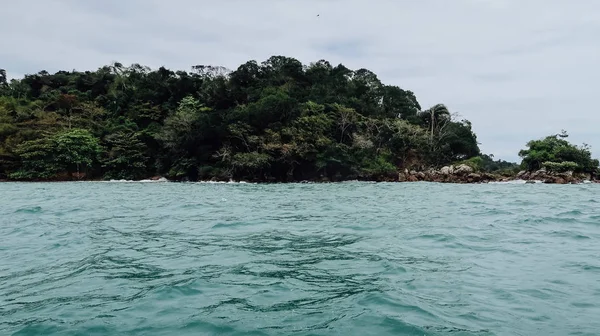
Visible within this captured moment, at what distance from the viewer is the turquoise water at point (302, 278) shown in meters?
4.10

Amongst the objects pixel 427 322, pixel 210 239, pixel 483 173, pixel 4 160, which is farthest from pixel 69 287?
pixel 4 160

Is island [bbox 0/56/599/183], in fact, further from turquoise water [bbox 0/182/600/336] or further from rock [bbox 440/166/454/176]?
turquoise water [bbox 0/182/600/336]

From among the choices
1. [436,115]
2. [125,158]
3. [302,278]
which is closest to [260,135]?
[125,158]

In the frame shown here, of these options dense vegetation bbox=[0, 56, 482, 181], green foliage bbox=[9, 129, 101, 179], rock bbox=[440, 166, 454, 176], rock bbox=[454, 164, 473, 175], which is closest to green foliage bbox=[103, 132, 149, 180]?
dense vegetation bbox=[0, 56, 482, 181]

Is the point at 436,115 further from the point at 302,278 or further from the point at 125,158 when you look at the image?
the point at 302,278

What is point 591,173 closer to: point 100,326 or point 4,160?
point 100,326

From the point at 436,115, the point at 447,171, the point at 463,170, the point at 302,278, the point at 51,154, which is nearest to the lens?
the point at 302,278

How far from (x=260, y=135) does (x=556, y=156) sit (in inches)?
1062

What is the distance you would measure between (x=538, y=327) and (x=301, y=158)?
37.9m

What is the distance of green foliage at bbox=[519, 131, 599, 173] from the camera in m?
38.5

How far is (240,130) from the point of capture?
4238cm

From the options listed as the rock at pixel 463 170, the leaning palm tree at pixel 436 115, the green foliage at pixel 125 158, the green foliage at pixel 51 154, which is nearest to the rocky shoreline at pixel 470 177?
the rock at pixel 463 170

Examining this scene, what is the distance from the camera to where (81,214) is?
Answer: 1323cm

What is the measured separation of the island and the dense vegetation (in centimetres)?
12
